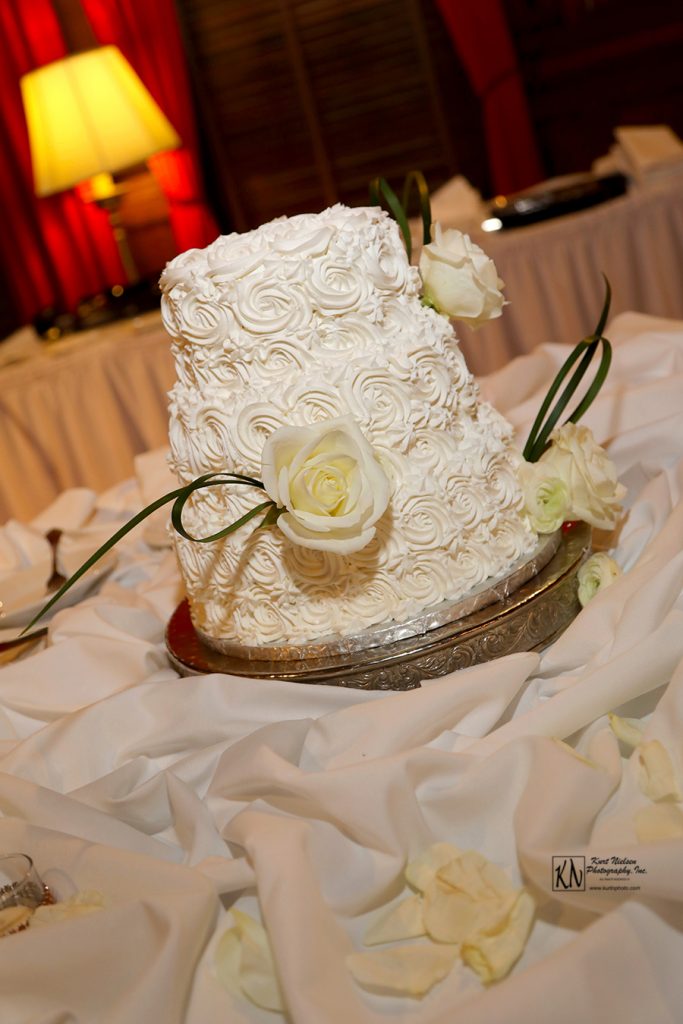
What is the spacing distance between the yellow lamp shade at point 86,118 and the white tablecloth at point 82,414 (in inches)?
28.0

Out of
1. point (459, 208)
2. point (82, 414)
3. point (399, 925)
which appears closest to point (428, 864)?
point (399, 925)

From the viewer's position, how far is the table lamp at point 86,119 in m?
4.09

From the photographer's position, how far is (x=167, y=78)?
645 centimetres

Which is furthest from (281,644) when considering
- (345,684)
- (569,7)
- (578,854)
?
(569,7)

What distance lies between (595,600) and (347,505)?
37cm

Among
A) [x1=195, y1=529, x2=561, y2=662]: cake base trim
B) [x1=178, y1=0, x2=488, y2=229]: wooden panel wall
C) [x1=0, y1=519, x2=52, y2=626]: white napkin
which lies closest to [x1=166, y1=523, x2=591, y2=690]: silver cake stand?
[x1=195, y1=529, x2=561, y2=662]: cake base trim

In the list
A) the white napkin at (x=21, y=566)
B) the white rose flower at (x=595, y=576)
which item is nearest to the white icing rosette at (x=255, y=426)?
the white rose flower at (x=595, y=576)

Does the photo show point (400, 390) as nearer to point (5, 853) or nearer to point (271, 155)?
point (5, 853)

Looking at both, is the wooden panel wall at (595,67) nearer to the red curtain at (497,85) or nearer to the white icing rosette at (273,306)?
the red curtain at (497,85)

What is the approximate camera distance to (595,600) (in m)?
1.31

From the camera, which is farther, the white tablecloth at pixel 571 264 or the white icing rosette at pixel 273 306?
the white tablecloth at pixel 571 264

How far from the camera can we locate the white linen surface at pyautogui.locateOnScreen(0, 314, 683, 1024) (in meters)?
0.88

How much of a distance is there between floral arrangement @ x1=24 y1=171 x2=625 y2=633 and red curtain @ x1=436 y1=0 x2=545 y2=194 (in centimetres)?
520

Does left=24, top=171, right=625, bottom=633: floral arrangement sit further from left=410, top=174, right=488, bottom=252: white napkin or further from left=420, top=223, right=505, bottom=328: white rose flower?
left=410, top=174, right=488, bottom=252: white napkin
